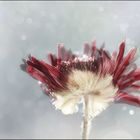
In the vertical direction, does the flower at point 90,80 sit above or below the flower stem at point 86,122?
above

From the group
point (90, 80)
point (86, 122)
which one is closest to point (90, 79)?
point (90, 80)

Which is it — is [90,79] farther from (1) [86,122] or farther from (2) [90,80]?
(1) [86,122]

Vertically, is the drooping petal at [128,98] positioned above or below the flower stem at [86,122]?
above

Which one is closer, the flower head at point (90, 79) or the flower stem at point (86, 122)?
the flower stem at point (86, 122)

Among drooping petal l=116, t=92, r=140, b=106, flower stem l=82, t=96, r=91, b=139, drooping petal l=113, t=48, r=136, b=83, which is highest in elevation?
drooping petal l=113, t=48, r=136, b=83

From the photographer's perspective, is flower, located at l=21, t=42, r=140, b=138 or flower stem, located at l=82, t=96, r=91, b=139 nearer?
flower stem, located at l=82, t=96, r=91, b=139

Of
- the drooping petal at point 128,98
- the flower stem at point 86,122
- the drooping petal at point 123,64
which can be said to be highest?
the drooping petal at point 123,64

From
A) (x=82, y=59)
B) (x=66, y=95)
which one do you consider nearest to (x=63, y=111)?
(x=66, y=95)

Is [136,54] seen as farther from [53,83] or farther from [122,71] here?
[53,83]

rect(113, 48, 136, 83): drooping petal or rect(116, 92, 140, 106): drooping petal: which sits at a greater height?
rect(113, 48, 136, 83): drooping petal
